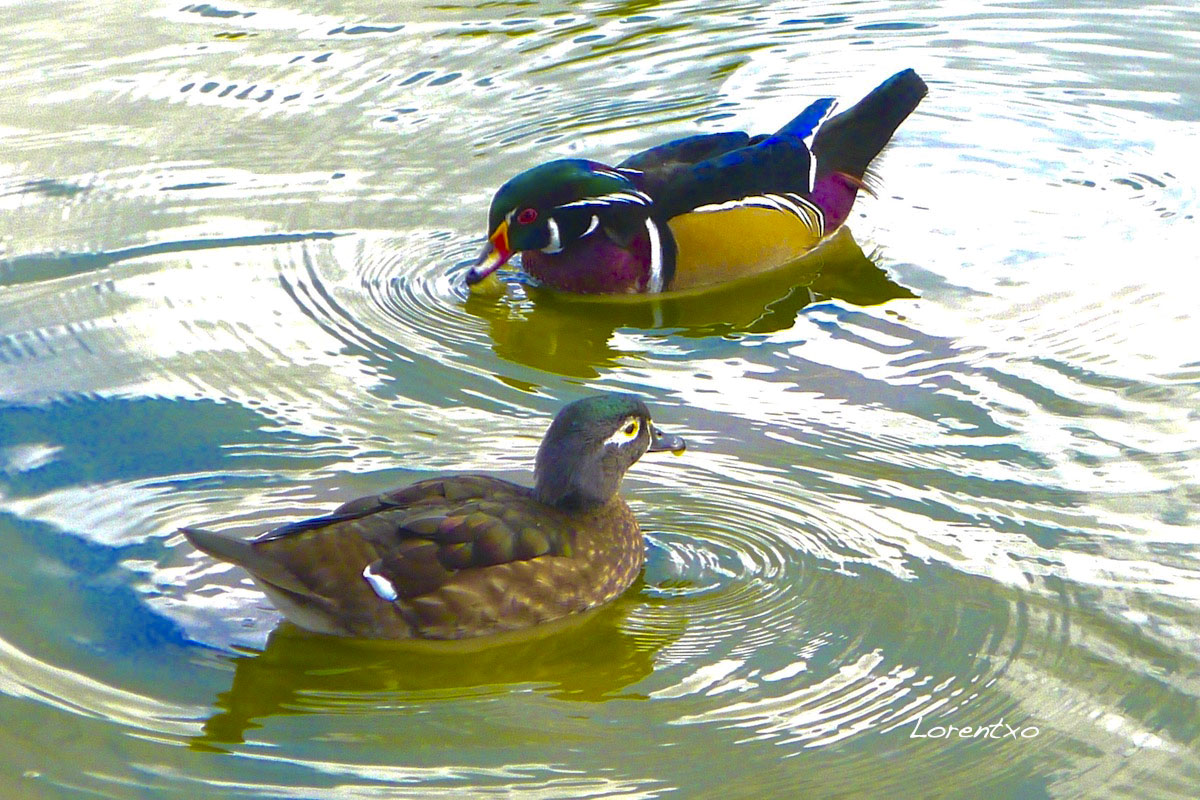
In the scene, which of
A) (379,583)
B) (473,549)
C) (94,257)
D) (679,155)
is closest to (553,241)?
(679,155)

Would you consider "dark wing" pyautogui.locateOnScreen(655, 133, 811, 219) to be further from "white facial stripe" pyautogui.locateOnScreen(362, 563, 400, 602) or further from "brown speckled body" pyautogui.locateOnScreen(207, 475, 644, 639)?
"white facial stripe" pyautogui.locateOnScreen(362, 563, 400, 602)

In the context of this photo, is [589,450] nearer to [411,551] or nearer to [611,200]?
[411,551]

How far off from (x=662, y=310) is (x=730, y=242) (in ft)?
1.79

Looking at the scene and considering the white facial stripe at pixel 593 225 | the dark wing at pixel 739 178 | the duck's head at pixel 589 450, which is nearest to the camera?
the duck's head at pixel 589 450

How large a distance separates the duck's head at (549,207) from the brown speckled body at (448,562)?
2.49m

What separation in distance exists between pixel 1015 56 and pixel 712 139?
2953 millimetres

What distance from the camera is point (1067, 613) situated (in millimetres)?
5203

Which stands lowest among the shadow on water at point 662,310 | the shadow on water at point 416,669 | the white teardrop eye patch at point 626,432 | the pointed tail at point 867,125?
the shadow on water at point 416,669

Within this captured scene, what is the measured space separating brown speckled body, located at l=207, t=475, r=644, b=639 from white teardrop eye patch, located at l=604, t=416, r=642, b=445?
10.0 inches

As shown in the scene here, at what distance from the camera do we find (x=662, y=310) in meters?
7.82

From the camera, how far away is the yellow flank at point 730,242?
26.2ft

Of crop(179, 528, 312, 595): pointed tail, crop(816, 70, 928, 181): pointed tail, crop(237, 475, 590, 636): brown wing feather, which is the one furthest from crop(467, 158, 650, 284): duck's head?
crop(179, 528, 312, 595): pointed tail
